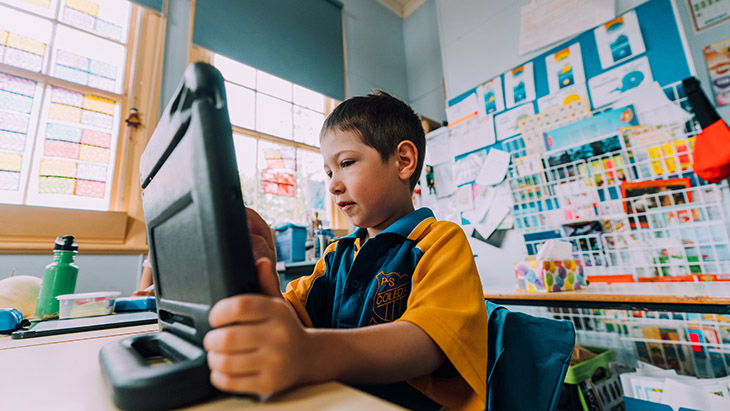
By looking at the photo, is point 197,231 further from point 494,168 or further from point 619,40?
point 619,40

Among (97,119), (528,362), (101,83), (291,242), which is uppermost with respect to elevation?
(101,83)

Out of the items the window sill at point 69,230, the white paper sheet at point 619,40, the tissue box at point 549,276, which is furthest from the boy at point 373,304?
the window sill at point 69,230

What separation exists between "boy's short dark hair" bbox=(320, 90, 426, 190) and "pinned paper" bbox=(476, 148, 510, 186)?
4.14ft

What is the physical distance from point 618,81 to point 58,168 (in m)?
3.06

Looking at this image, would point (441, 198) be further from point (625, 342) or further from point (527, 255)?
point (625, 342)

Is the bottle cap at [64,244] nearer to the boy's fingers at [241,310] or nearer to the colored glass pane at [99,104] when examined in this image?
the boy's fingers at [241,310]

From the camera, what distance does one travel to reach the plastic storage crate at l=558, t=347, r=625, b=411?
1171 mm

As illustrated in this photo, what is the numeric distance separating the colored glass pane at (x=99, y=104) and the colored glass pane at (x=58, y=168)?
0.38 meters

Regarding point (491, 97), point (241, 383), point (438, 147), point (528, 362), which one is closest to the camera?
point (241, 383)

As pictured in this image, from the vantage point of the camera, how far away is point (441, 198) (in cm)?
243

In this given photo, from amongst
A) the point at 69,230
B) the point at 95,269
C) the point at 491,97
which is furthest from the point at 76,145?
the point at 491,97

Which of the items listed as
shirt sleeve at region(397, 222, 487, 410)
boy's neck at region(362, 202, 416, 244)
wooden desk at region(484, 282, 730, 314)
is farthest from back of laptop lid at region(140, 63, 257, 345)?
wooden desk at region(484, 282, 730, 314)

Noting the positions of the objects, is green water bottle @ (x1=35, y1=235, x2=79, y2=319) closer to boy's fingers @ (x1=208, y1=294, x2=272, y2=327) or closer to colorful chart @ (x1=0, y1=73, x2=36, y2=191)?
boy's fingers @ (x1=208, y1=294, x2=272, y2=327)

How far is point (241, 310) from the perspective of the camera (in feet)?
0.70
